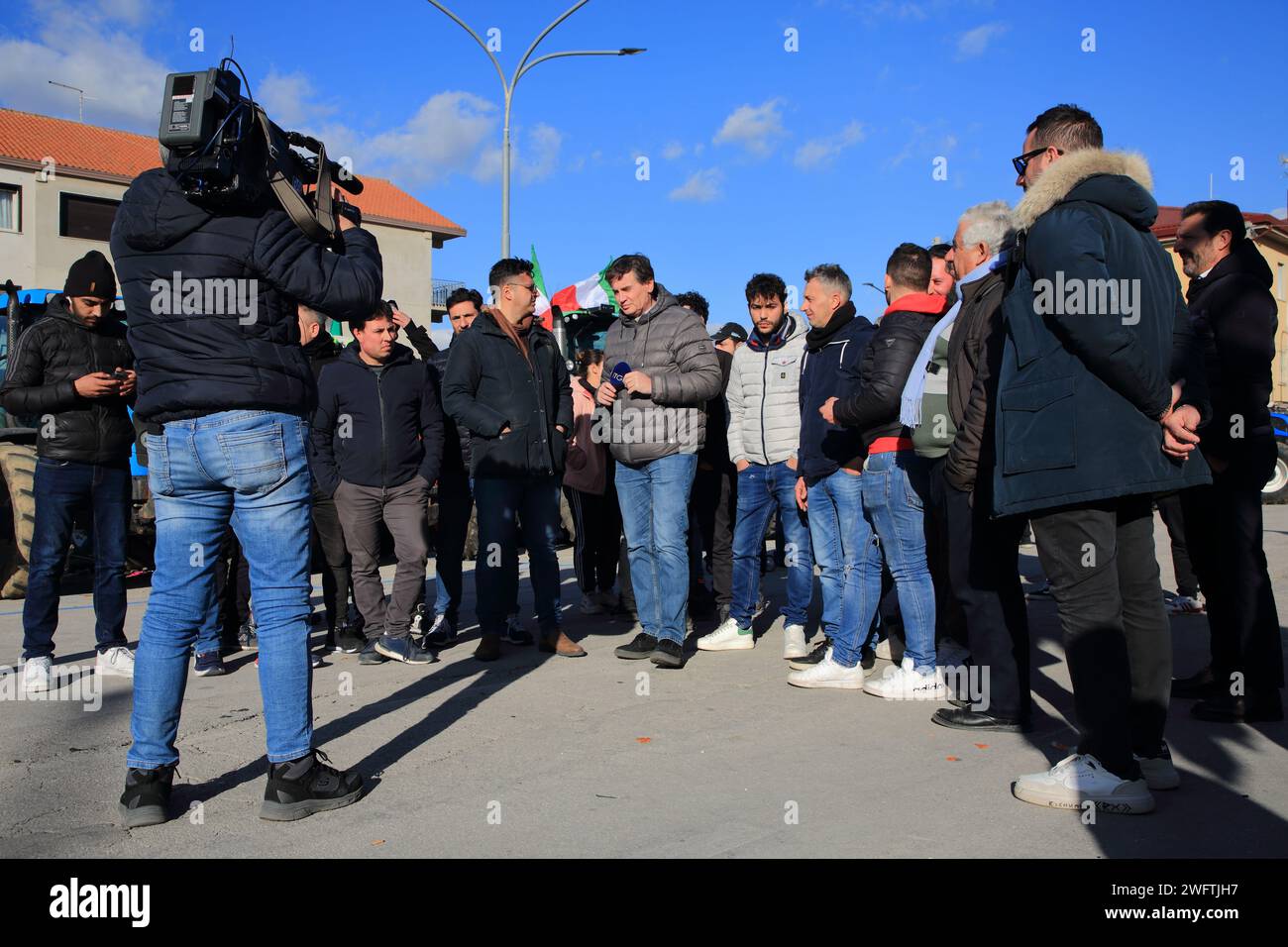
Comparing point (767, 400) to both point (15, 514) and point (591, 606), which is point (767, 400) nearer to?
point (591, 606)

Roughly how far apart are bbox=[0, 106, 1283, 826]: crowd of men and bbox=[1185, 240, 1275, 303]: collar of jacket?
2 centimetres

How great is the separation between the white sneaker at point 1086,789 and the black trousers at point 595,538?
4983mm

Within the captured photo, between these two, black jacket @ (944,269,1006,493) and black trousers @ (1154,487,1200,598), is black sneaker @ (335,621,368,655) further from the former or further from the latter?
black trousers @ (1154,487,1200,598)

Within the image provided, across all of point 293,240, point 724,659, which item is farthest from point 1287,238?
point 293,240

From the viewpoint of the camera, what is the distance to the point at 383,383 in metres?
6.67

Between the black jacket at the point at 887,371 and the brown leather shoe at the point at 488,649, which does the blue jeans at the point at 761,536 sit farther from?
the brown leather shoe at the point at 488,649

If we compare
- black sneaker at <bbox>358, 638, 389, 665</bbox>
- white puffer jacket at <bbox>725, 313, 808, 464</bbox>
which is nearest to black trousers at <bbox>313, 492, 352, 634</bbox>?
black sneaker at <bbox>358, 638, 389, 665</bbox>

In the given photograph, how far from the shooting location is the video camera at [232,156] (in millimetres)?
3438

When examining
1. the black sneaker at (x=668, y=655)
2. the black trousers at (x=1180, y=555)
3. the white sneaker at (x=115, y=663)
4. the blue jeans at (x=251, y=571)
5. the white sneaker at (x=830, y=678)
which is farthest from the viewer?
the black trousers at (x=1180, y=555)

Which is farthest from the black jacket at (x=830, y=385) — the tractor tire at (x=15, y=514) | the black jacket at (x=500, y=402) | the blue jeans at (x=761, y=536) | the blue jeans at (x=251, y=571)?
the tractor tire at (x=15, y=514)

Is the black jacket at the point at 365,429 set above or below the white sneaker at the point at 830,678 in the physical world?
above

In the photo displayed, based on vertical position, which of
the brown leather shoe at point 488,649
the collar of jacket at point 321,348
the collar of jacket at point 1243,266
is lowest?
the brown leather shoe at point 488,649

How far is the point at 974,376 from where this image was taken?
4.59 m

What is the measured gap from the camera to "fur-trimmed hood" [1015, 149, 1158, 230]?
3.59 m
